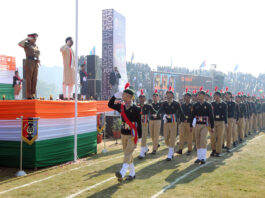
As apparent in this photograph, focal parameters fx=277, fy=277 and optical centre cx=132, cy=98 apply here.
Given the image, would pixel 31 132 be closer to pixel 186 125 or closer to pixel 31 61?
pixel 31 61

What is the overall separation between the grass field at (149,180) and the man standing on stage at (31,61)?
108 inches

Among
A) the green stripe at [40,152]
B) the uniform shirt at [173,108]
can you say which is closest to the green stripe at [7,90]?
the green stripe at [40,152]

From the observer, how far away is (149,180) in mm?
6922

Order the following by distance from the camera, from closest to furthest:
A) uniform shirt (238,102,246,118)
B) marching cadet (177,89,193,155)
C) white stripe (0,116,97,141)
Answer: white stripe (0,116,97,141) < marching cadet (177,89,193,155) < uniform shirt (238,102,246,118)

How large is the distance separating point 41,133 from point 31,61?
267 cm

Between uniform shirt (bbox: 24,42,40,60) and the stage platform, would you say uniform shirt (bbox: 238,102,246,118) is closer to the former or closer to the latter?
the stage platform

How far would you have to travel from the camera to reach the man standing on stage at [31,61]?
925cm

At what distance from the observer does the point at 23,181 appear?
22.8 ft

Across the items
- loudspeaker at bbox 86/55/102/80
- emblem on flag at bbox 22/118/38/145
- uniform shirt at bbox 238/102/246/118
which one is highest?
loudspeaker at bbox 86/55/102/80

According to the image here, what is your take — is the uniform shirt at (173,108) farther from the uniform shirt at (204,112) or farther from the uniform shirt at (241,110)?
the uniform shirt at (241,110)

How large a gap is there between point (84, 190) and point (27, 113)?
3288mm

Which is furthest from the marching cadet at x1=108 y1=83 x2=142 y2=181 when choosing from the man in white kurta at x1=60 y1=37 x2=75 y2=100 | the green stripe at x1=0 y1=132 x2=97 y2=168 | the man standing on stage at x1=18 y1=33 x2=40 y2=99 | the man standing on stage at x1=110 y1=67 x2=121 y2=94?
the man standing on stage at x1=110 y1=67 x2=121 y2=94

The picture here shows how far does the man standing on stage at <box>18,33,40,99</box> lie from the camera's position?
30.3 ft

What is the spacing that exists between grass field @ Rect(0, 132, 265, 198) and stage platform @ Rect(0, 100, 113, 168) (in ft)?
1.11
